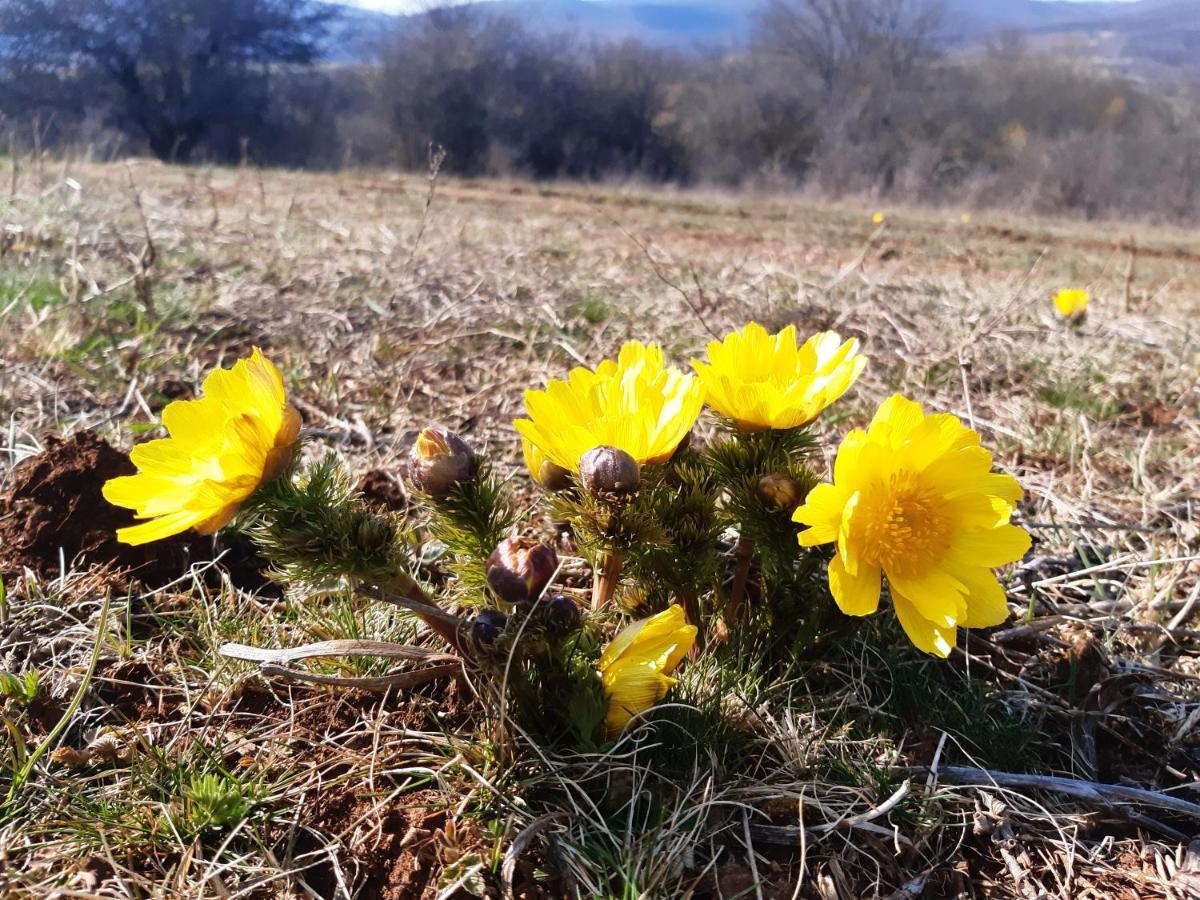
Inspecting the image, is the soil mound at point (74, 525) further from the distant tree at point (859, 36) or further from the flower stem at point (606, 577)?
the distant tree at point (859, 36)

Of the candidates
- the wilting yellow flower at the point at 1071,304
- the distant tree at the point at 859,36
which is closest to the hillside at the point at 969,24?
the distant tree at the point at 859,36

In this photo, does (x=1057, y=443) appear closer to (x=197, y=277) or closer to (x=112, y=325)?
(x=112, y=325)

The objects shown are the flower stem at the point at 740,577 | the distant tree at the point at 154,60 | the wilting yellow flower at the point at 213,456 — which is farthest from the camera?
the distant tree at the point at 154,60

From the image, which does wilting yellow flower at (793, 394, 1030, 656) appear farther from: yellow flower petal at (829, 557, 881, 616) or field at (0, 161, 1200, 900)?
field at (0, 161, 1200, 900)

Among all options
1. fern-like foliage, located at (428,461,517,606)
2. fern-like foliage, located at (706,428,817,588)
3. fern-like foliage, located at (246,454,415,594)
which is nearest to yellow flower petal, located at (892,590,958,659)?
fern-like foliage, located at (706,428,817,588)

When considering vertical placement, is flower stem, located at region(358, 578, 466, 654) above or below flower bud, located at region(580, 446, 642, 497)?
below
